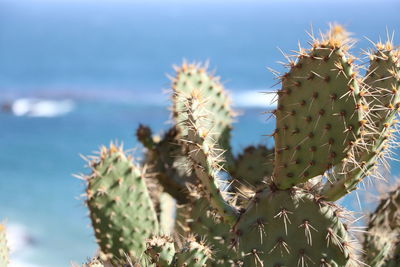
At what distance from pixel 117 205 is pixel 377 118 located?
0.82 metres

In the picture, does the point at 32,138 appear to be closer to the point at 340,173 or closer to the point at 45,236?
the point at 45,236

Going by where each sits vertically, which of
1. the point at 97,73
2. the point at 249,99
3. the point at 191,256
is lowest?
the point at 191,256

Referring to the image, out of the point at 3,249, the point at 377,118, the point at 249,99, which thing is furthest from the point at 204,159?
the point at 249,99

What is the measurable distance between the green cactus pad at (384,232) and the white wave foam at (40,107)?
39.4 ft

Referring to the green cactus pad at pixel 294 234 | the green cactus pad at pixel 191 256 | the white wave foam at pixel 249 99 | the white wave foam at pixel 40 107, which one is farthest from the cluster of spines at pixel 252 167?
the white wave foam at pixel 40 107

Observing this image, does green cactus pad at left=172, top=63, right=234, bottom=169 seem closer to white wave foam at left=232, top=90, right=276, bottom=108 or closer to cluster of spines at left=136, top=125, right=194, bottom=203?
cluster of spines at left=136, top=125, right=194, bottom=203

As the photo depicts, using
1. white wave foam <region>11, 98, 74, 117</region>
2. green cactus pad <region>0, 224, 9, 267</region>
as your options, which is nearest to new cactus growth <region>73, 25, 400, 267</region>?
green cactus pad <region>0, 224, 9, 267</region>

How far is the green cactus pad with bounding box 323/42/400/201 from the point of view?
1501mm

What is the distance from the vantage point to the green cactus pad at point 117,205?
6.80 feet

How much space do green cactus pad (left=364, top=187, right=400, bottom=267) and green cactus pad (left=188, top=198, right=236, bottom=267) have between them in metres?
0.41

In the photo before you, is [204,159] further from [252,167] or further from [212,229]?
[252,167]

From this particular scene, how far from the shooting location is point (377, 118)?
1.54m

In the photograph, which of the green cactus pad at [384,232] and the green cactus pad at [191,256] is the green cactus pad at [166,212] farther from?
the green cactus pad at [191,256]

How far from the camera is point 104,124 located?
43.3 feet
